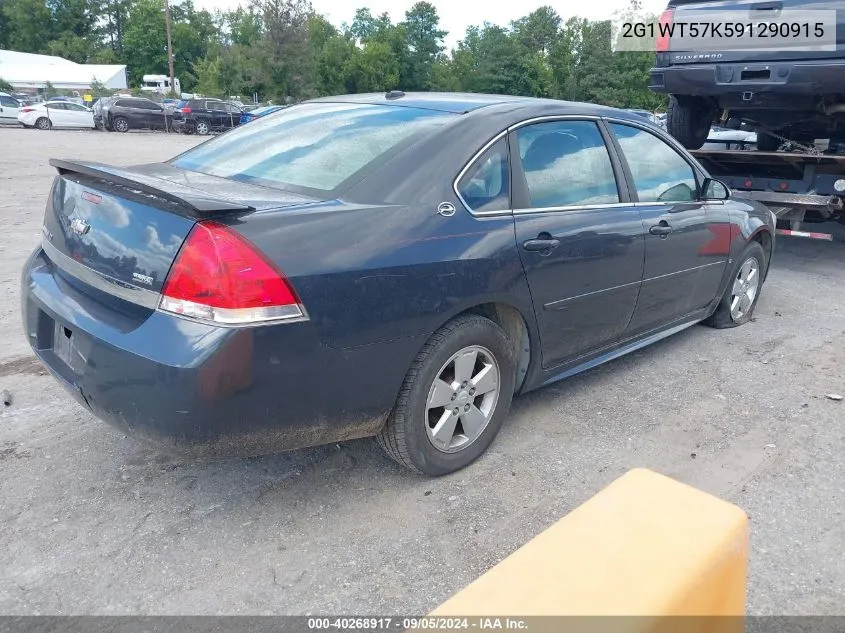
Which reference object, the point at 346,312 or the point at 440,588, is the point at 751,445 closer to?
the point at 440,588

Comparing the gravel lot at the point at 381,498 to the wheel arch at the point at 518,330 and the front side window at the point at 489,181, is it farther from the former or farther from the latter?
the front side window at the point at 489,181

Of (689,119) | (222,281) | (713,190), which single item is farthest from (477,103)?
(689,119)

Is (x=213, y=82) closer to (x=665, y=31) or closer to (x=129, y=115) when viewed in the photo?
(x=129, y=115)

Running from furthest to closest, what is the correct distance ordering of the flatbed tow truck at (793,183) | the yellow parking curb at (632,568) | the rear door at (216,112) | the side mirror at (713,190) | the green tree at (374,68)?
the green tree at (374,68) < the rear door at (216,112) < the flatbed tow truck at (793,183) < the side mirror at (713,190) < the yellow parking curb at (632,568)

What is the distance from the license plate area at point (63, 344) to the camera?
106 inches

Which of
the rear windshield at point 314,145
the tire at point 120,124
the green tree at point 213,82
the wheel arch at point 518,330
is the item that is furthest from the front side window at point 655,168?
the green tree at point 213,82

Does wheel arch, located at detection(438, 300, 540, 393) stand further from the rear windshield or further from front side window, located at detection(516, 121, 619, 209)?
the rear windshield

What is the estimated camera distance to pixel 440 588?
246cm

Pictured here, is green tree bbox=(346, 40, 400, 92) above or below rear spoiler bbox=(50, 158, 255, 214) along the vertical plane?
above

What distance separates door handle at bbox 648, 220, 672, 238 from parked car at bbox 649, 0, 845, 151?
3.76 metres

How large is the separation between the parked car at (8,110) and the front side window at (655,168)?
36.8m

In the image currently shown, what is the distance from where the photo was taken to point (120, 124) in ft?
102

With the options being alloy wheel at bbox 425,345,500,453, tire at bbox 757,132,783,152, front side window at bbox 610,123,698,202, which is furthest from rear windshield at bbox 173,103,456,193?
tire at bbox 757,132,783,152

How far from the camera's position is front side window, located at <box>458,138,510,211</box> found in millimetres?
3070
